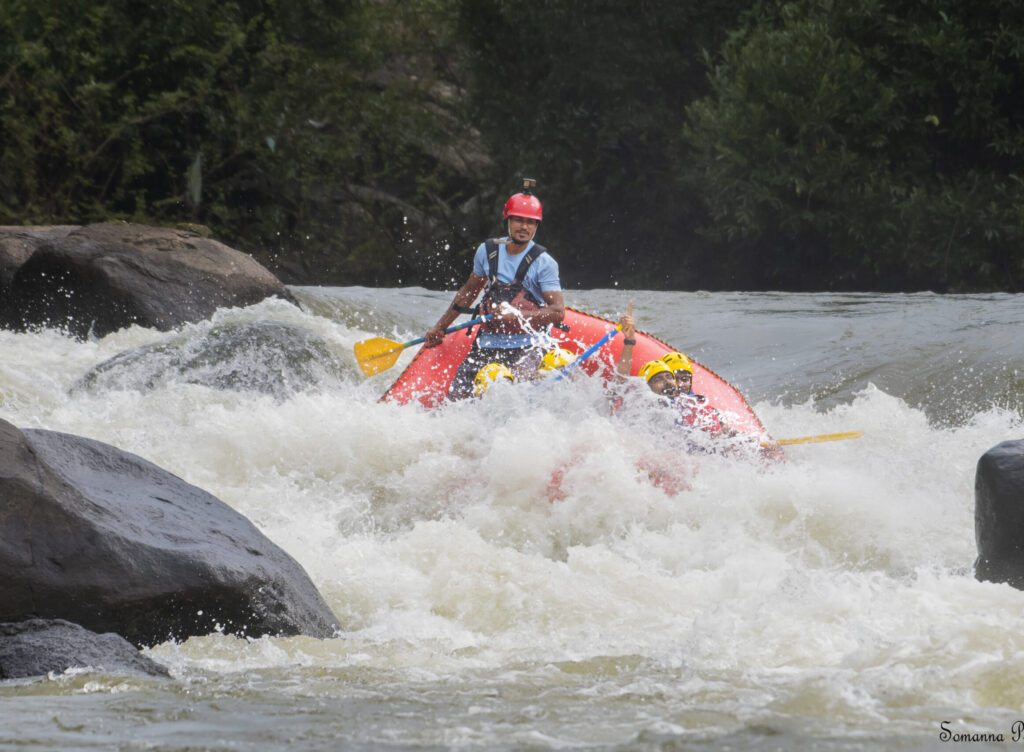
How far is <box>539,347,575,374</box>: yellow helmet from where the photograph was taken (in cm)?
628

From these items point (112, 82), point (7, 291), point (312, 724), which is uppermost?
point (112, 82)

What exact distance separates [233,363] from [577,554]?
3675 millimetres

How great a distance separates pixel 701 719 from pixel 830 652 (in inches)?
29.6

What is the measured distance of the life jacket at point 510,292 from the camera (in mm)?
6430

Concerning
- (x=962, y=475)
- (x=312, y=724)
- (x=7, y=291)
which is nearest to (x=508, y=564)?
(x=312, y=724)

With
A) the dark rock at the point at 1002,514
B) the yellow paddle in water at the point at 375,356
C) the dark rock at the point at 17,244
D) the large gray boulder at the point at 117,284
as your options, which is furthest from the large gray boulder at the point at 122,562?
the dark rock at the point at 17,244

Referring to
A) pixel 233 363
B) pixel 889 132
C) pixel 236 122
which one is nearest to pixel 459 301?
pixel 233 363

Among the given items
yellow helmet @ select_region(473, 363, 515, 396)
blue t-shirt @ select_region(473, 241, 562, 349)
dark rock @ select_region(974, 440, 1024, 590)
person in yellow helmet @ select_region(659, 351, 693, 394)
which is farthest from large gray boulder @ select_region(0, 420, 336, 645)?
person in yellow helmet @ select_region(659, 351, 693, 394)

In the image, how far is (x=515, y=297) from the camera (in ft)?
21.2

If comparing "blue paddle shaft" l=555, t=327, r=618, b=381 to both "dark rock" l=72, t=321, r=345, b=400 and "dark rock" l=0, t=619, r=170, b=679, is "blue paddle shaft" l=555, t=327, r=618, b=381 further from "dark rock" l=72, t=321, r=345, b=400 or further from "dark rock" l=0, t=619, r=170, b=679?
"dark rock" l=0, t=619, r=170, b=679

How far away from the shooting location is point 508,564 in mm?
4562

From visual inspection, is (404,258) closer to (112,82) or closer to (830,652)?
(112,82)

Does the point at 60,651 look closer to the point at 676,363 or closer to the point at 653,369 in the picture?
the point at 653,369

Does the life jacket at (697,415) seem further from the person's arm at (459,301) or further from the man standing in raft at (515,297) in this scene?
the person's arm at (459,301)
